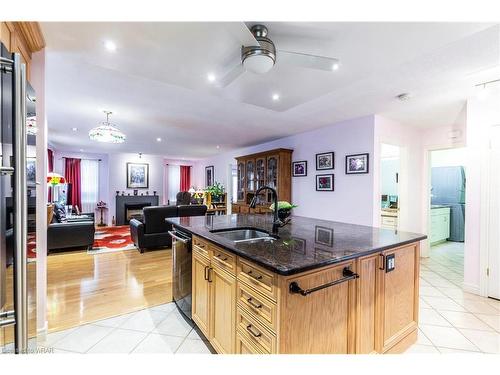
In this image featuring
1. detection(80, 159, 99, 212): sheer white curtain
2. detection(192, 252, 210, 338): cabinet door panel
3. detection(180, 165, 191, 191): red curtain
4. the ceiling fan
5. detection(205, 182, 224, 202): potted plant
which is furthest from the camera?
detection(180, 165, 191, 191): red curtain

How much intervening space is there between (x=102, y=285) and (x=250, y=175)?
12.1ft

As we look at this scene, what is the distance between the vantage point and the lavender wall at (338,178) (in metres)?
3.61

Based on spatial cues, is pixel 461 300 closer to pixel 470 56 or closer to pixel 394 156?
pixel 470 56

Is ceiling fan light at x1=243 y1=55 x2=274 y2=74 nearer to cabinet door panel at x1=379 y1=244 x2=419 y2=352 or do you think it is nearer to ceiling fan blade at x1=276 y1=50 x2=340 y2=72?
ceiling fan blade at x1=276 y1=50 x2=340 y2=72

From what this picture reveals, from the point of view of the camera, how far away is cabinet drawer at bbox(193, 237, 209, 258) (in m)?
1.79

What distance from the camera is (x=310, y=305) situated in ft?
3.93

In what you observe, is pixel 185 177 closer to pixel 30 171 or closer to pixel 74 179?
pixel 74 179

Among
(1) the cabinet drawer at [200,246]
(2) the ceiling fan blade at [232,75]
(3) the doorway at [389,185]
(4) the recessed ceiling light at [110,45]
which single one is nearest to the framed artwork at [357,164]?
(3) the doorway at [389,185]

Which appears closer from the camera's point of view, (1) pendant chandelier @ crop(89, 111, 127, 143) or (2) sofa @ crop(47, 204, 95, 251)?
(1) pendant chandelier @ crop(89, 111, 127, 143)

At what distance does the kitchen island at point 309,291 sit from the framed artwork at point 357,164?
1899 mm

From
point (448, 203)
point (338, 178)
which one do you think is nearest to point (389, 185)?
point (448, 203)

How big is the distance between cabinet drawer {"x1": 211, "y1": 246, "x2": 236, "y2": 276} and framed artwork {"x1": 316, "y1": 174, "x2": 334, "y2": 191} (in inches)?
118

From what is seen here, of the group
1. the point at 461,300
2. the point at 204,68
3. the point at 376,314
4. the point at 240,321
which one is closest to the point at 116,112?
the point at 204,68

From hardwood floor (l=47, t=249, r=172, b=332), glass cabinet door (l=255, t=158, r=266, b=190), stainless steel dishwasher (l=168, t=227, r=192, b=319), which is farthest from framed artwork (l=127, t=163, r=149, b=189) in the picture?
stainless steel dishwasher (l=168, t=227, r=192, b=319)
